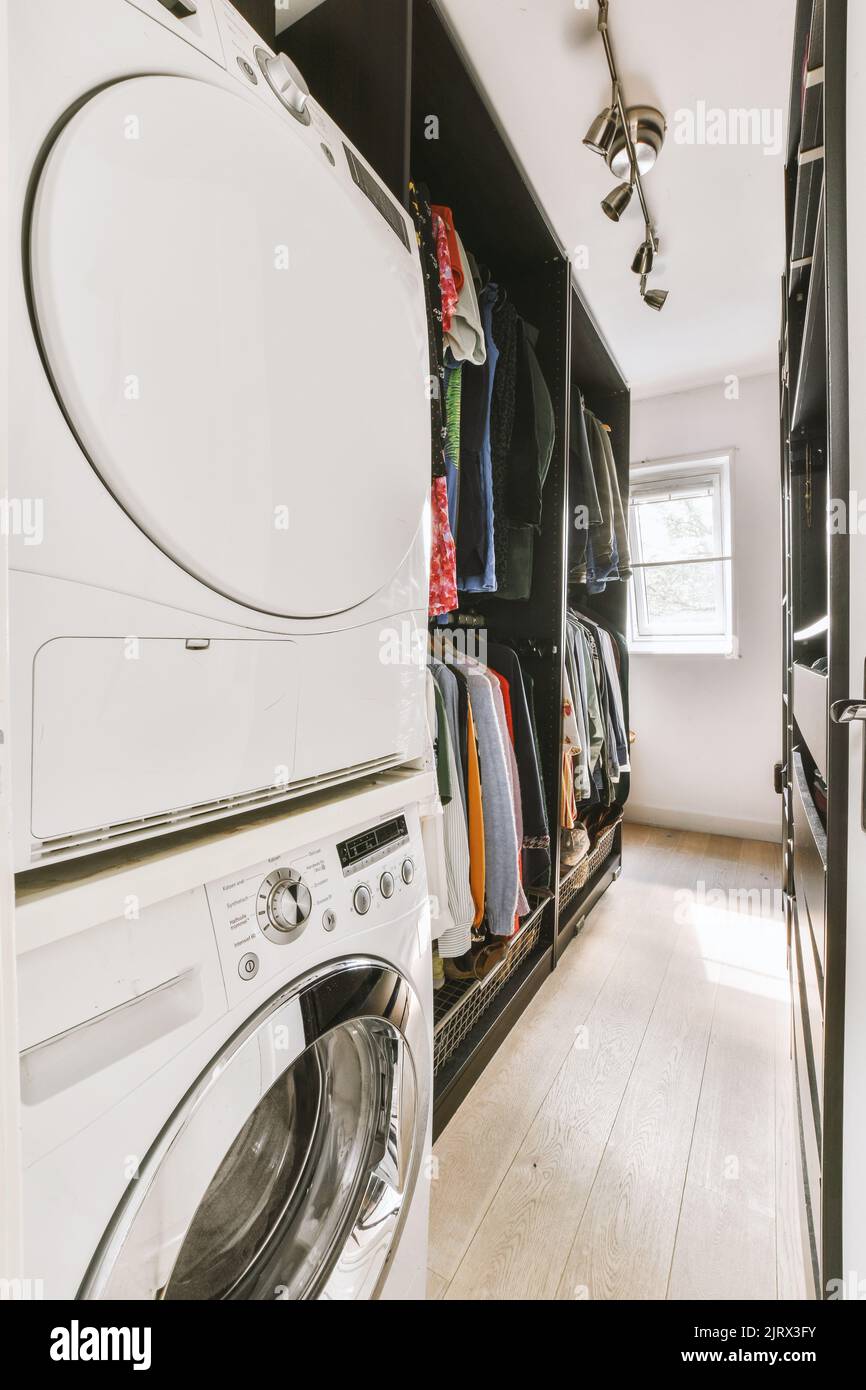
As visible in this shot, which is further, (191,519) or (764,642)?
(764,642)

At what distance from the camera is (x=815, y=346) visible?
1.21 metres

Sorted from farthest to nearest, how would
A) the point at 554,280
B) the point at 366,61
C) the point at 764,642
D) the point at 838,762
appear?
the point at 764,642
the point at 554,280
the point at 366,61
the point at 838,762

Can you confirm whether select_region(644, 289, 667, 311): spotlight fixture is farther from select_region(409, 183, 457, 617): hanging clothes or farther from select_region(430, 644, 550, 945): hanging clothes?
select_region(430, 644, 550, 945): hanging clothes

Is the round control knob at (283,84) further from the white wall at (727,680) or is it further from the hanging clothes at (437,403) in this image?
the white wall at (727,680)

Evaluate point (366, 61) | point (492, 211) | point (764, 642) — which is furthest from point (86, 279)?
Answer: point (764, 642)

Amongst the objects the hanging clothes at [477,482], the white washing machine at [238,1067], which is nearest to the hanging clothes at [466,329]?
the hanging clothes at [477,482]

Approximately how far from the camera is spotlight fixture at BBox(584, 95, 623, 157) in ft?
5.49

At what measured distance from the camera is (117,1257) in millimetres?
477

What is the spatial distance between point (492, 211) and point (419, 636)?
1669 millimetres

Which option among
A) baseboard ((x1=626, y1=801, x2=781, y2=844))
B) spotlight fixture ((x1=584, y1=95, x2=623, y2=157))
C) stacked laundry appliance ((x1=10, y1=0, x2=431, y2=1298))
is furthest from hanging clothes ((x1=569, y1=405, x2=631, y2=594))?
stacked laundry appliance ((x1=10, y1=0, x2=431, y2=1298))

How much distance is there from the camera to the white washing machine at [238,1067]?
46 centimetres

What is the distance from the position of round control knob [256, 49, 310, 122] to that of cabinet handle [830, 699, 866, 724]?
93 centimetres

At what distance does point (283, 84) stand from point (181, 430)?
0.51m
